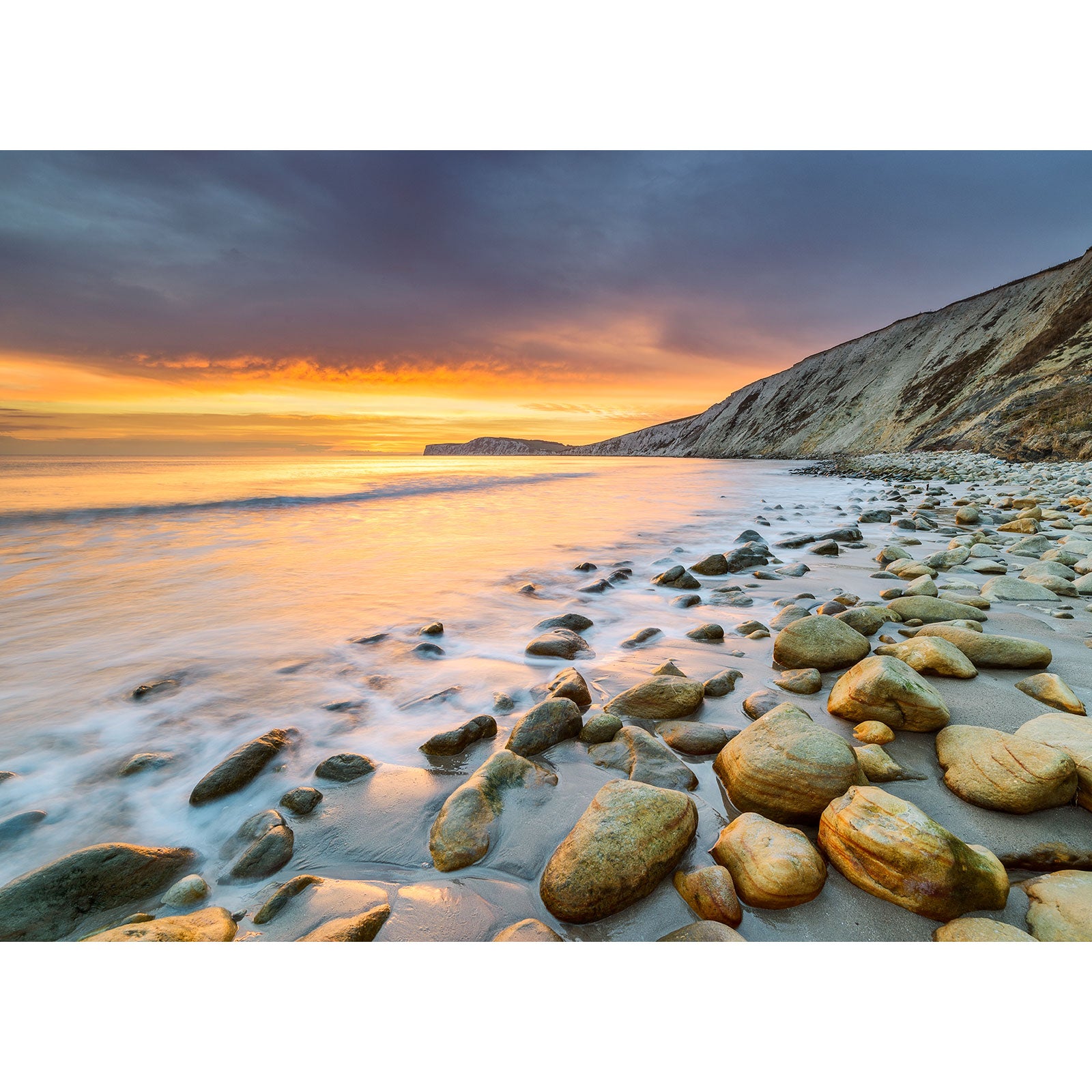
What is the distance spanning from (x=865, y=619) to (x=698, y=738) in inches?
69.2

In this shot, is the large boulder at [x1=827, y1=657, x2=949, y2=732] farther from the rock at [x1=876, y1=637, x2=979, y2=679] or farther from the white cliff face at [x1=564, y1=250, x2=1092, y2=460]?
the white cliff face at [x1=564, y1=250, x2=1092, y2=460]

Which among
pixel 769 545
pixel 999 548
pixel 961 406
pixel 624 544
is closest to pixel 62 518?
pixel 624 544

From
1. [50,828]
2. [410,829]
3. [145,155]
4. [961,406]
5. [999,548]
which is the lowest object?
[50,828]

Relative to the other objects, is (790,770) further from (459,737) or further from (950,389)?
(950,389)

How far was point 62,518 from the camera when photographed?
11.2 meters

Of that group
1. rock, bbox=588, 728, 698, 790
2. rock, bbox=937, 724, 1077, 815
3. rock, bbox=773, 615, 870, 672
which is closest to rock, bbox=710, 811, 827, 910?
rock, bbox=588, 728, 698, 790

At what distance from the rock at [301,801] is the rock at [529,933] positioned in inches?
40.8

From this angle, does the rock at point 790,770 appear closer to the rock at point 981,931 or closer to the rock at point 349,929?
the rock at point 981,931

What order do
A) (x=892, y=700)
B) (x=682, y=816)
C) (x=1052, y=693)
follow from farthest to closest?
(x=1052, y=693), (x=892, y=700), (x=682, y=816)

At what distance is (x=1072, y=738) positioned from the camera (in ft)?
6.02

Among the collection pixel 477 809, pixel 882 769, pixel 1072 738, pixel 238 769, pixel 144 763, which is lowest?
pixel 144 763

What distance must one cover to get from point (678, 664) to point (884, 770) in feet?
4.48

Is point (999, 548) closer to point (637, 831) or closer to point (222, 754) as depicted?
point (637, 831)

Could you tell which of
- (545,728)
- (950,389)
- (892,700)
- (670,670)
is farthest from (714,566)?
(950,389)
